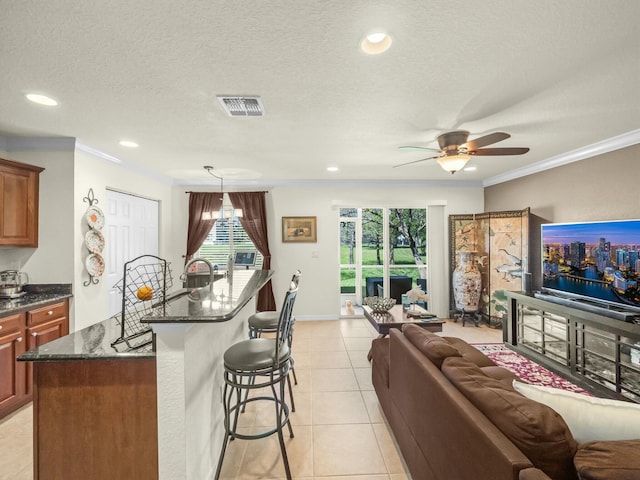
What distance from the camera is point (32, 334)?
258 centimetres

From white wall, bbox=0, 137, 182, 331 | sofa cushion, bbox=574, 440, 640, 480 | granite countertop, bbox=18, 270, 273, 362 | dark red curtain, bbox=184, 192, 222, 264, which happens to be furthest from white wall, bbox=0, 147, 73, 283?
sofa cushion, bbox=574, 440, 640, 480

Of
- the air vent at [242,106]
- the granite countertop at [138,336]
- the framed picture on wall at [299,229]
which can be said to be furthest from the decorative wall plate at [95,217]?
the framed picture on wall at [299,229]

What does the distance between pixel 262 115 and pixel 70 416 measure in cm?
232

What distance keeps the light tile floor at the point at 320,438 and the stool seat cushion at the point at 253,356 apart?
700mm

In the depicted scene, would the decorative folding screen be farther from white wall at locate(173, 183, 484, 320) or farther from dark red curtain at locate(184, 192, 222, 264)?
dark red curtain at locate(184, 192, 222, 264)

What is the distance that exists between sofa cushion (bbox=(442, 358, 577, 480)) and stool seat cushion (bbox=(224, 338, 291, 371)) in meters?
1.15

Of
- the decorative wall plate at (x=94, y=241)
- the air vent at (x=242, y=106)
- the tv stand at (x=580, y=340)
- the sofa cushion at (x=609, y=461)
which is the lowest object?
the tv stand at (x=580, y=340)

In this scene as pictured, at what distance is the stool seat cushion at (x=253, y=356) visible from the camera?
1.75 metres

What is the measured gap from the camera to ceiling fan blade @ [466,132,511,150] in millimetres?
2246

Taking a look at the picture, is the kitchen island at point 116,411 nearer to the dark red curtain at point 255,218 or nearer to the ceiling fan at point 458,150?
the ceiling fan at point 458,150

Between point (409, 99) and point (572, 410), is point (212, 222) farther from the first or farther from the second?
point (572, 410)

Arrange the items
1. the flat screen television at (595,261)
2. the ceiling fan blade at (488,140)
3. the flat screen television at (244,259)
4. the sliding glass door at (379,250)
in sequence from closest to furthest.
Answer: the ceiling fan blade at (488,140)
the flat screen television at (595,261)
the flat screen television at (244,259)
the sliding glass door at (379,250)

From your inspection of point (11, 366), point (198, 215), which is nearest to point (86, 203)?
point (11, 366)

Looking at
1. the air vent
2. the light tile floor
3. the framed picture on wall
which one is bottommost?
the light tile floor
